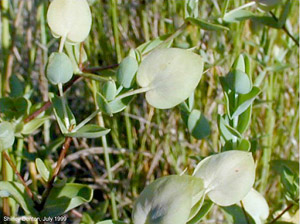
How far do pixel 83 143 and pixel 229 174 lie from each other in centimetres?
71

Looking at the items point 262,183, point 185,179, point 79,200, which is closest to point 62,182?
point 79,200

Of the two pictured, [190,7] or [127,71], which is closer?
[127,71]

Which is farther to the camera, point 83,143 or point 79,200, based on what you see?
point 83,143

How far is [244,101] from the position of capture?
1.24 ft

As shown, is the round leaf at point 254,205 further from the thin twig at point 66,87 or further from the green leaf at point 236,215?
the thin twig at point 66,87

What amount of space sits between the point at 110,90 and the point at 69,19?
7 cm

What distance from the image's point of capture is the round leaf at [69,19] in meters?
0.35

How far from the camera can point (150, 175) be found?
98 centimetres

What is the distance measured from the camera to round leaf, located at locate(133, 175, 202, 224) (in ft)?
0.92

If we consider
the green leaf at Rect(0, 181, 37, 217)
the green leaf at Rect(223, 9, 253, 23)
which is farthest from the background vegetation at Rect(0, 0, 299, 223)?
the green leaf at Rect(0, 181, 37, 217)

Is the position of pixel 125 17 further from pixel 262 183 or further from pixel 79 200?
pixel 79 200

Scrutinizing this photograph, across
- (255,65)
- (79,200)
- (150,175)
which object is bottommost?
(150,175)

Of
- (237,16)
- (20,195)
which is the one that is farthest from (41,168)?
(237,16)

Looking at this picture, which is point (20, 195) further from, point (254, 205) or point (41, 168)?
point (254, 205)
